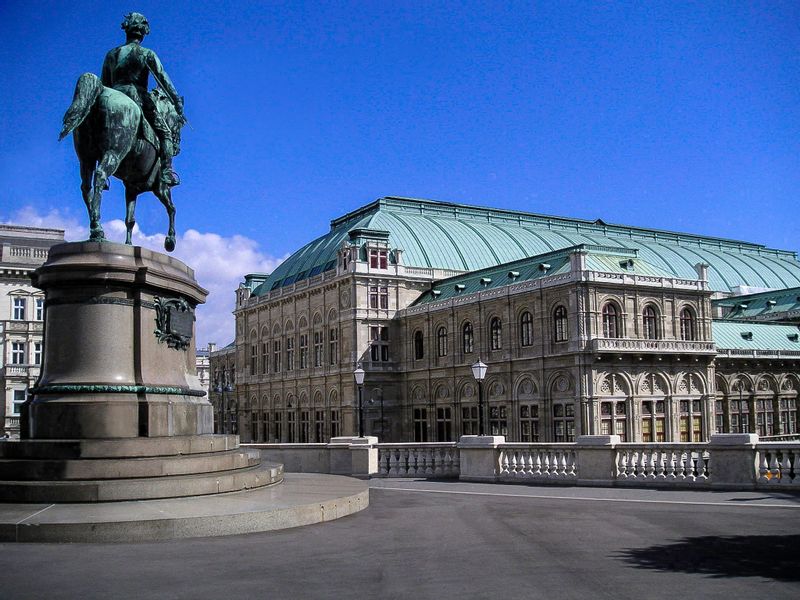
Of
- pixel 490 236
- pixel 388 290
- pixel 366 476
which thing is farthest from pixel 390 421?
pixel 366 476

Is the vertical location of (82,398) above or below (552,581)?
above

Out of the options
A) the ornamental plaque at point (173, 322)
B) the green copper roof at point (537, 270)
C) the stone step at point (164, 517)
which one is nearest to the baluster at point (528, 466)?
the stone step at point (164, 517)

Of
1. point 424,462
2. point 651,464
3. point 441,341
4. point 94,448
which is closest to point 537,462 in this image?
point 651,464

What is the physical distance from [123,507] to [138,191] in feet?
26.3

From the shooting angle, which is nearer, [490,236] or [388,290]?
[388,290]

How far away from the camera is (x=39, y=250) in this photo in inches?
2872

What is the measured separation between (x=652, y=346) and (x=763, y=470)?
3739 cm

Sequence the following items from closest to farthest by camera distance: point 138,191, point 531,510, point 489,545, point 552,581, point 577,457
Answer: point 552,581 < point 489,545 < point 531,510 < point 138,191 < point 577,457

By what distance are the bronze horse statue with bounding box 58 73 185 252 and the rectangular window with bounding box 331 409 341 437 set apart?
58263 millimetres

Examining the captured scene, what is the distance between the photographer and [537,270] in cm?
6378

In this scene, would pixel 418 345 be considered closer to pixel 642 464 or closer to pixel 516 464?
pixel 516 464

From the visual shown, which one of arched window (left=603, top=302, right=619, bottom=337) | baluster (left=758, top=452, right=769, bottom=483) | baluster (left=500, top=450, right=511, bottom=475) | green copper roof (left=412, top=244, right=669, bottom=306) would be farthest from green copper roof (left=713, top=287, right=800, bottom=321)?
baluster (left=758, top=452, right=769, bottom=483)

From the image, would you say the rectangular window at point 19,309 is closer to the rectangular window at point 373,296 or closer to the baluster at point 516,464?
the rectangular window at point 373,296

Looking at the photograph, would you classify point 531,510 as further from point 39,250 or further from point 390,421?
point 39,250
